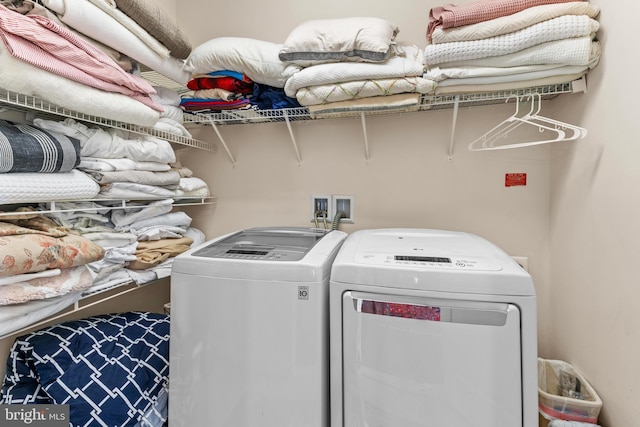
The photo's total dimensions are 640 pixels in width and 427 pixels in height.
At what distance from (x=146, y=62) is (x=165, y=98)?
206mm

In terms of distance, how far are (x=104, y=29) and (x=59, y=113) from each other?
0.33 meters

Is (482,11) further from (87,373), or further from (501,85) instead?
(87,373)

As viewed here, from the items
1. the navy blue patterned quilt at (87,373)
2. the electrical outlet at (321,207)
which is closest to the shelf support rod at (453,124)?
the electrical outlet at (321,207)

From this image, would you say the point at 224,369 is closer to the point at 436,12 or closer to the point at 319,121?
the point at 319,121

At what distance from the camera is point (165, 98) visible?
5.01ft

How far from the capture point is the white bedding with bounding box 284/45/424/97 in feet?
4.09

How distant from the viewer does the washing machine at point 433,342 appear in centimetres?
82

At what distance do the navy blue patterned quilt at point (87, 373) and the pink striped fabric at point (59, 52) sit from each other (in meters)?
0.90

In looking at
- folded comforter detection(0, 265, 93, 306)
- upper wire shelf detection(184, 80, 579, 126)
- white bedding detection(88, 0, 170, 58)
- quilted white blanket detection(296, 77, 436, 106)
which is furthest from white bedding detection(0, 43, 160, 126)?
quilted white blanket detection(296, 77, 436, 106)

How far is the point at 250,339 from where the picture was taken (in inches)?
39.1

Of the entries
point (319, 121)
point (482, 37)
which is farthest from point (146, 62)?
point (482, 37)

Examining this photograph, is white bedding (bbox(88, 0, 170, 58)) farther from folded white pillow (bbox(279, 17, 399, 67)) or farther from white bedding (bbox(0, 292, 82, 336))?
white bedding (bbox(0, 292, 82, 336))

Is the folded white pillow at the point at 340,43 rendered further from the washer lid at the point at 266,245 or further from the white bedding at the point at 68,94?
the washer lid at the point at 266,245
